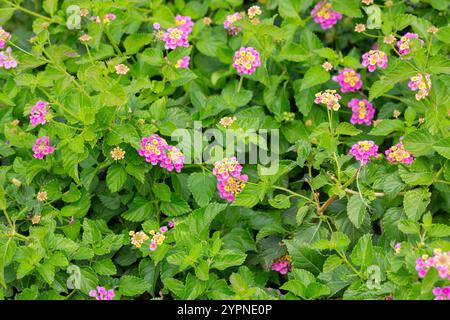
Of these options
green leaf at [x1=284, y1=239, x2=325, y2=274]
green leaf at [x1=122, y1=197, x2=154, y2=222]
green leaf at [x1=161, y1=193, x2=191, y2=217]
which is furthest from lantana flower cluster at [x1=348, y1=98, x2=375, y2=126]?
green leaf at [x1=122, y1=197, x2=154, y2=222]

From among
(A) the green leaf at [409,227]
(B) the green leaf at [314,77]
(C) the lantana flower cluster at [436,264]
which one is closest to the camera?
(C) the lantana flower cluster at [436,264]

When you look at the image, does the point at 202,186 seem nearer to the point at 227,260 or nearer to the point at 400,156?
the point at 227,260

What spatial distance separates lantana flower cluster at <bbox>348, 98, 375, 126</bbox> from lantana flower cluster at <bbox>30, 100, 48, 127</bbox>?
116 cm

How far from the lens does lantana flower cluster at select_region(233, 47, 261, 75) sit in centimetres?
251

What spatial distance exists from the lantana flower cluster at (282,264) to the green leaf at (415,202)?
1.58ft

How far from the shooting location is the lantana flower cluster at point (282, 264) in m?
2.31

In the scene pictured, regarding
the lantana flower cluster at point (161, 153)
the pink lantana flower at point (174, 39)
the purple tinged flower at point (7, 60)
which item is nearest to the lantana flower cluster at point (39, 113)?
the purple tinged flower at point (7, 60)

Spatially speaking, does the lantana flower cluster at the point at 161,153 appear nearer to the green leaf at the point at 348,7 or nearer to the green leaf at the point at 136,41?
the green leaf at the point at 136,41

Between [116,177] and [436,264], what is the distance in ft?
3.56

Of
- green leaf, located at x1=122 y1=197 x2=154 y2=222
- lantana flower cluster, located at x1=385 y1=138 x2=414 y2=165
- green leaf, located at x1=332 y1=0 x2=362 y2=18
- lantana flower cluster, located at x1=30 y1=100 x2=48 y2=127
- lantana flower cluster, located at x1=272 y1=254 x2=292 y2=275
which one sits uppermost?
green leaf, located at x1=332 y1=0 x2=362 y2=18

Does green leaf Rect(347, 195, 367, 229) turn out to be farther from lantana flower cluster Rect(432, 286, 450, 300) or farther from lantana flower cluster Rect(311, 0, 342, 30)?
lantana flower cluster Rect(311, 0, 342, 30)

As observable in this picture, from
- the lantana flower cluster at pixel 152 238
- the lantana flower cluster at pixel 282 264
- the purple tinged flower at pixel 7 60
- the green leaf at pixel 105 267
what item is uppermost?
the purple tinged flower at pixel 7 60

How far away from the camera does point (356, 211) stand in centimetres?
206

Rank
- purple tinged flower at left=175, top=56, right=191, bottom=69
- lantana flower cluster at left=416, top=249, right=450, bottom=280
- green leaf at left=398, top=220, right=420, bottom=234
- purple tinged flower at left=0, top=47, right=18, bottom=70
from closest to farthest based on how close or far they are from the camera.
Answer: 1. lantana flower cluster at left=416, top=249, right=450, bottom=280
2. green leaf at left=398, top=220, right=420, bottom=234
3. purple tinged flower at left=0, top=47, right=18, bottom=70
4. purple tinged flower at left=175, top=56, right=191, bottom=69
